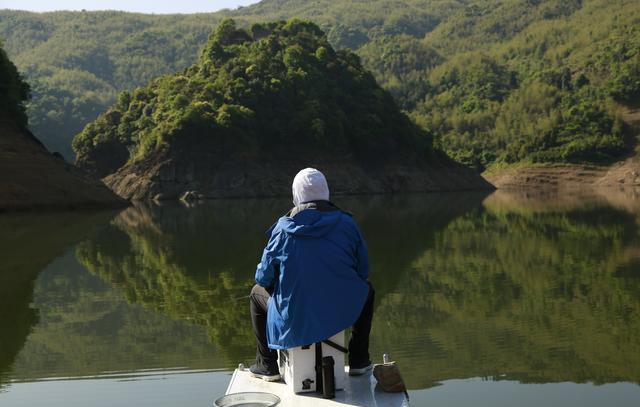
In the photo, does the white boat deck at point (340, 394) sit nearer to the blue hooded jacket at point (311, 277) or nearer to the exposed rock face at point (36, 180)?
the blue hooded jacket at point (311, 277)

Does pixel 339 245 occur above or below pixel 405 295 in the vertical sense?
above

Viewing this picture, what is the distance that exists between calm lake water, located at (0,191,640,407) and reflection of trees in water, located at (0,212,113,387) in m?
0.05

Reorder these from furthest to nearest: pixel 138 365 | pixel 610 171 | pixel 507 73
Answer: pixel 507 73, pixel 610 171, pixel 138 365

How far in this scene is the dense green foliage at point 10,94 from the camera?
5425 centimetres

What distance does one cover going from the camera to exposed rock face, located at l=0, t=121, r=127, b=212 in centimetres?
4766

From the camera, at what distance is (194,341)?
33.4ft

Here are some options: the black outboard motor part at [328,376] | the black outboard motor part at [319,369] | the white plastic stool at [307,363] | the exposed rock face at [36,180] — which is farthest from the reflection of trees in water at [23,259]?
the exposed rock face at [36,180]

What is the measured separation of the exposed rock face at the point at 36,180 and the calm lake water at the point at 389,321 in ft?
83.9

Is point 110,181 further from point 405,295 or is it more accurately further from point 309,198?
point 309,198

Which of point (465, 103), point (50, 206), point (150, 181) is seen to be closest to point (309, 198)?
point (50, 206)

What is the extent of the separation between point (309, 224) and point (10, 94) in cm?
5343

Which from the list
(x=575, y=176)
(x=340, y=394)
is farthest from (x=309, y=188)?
(x=575, y=176)

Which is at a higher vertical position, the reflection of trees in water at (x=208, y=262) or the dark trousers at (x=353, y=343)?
the dark trousers at (x=353, y=343)

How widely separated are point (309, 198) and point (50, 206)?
45.0 m
